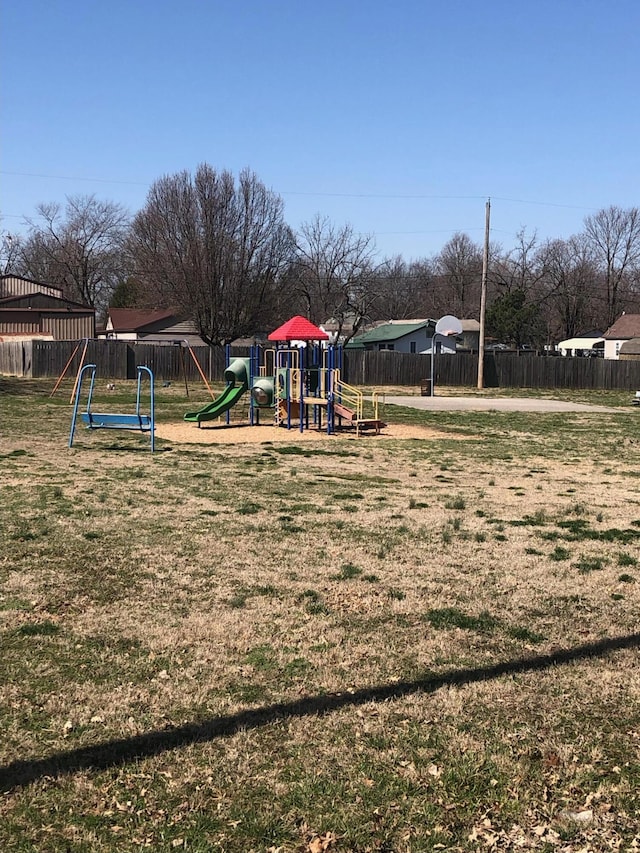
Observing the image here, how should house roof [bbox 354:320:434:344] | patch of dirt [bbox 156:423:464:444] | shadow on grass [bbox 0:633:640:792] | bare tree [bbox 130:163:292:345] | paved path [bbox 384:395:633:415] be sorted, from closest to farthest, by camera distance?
shadow on grass [bbox 0:633:640:792] < patch of dirt [bbox 156:423:464:444] < paved path [bbox 384:395:633:415] < bare tree [bbox 130:163:292:345] < house roof [bbox 354:320:434:344]

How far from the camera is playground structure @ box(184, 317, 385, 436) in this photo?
1884cm

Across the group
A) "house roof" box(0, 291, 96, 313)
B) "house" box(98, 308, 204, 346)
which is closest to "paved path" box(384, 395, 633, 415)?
"house roof" box(0, 291, 96, 313)

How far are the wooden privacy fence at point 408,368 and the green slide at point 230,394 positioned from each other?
66.0ft

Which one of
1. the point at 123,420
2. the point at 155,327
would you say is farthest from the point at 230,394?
the point at 155,327

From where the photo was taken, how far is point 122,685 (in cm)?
432

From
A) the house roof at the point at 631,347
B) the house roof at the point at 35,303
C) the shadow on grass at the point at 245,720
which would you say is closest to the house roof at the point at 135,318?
the house roof at the point at 35,303

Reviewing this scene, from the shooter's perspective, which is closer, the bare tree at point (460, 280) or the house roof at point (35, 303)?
the house roof at point (35, 303)

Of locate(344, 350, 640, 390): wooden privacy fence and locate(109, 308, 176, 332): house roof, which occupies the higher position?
locate(109, 308, 176, 332): house roof

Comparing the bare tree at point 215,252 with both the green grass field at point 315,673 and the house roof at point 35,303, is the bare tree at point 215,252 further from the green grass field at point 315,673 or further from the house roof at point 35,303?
the green grass field at point 315,673

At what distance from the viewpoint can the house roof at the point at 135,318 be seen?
Result: 58.1 metres

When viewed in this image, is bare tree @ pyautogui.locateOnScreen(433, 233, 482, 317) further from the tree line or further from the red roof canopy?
the red roof canopy

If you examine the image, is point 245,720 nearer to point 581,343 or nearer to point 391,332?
point 391,332

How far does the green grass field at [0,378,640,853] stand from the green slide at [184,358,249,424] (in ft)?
31.1

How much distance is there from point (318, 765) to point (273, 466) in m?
9.43
